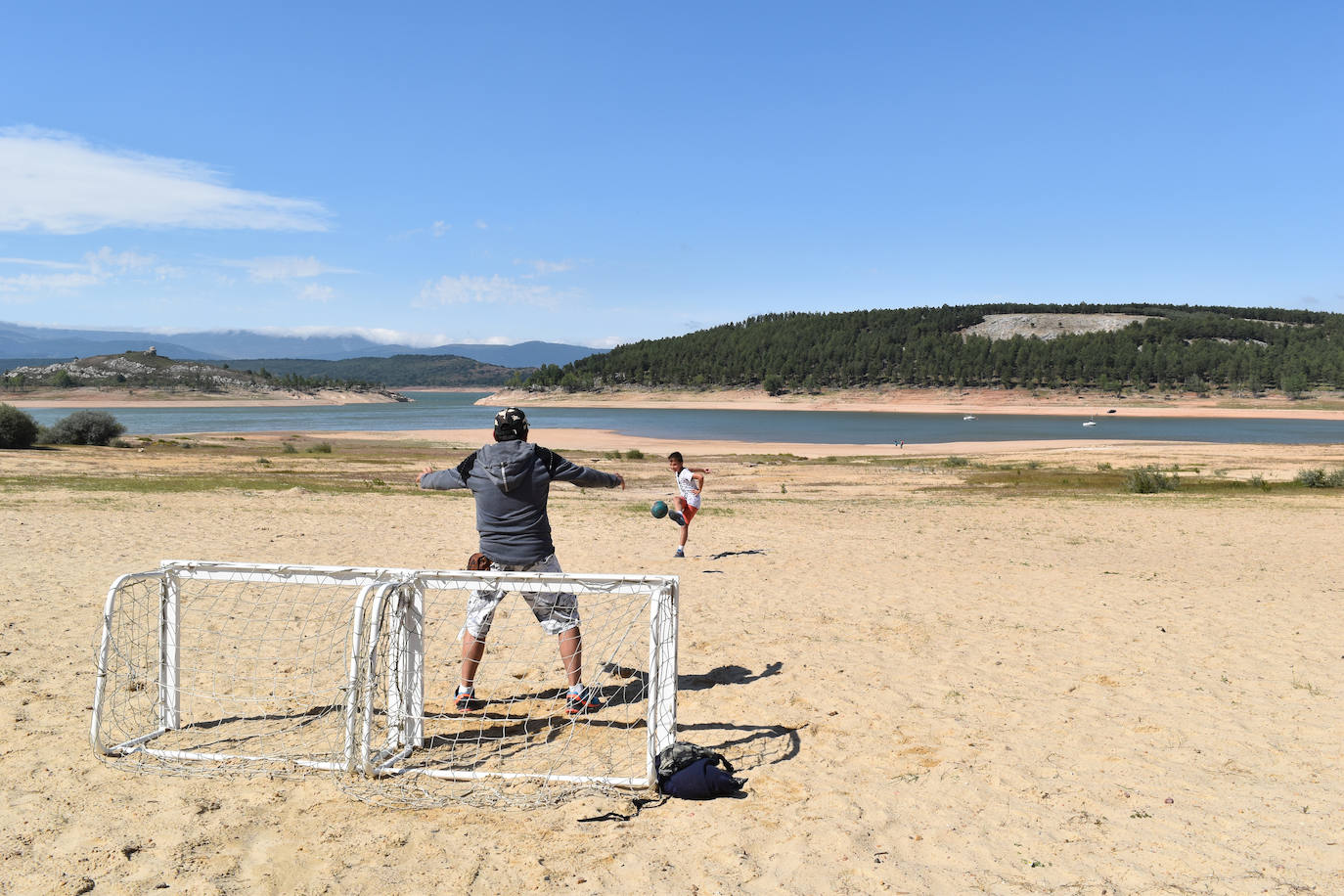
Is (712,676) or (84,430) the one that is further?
(84,430)

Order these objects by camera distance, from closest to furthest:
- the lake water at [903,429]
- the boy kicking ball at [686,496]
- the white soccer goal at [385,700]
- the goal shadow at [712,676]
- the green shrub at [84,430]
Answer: the white soccer goal at [385,700] < the goal shadow at [712,676] < the boy kicking ball at [686,496] < the green shrub at [84,430] < the lake water at [903,429]

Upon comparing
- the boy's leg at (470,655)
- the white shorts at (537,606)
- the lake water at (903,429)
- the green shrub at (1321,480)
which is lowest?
the lake water at (903,429)

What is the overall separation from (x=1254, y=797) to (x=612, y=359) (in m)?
187

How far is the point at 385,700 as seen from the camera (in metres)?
5.75

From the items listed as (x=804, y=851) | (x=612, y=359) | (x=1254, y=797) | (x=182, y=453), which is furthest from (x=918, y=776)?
(x=612, y=359)

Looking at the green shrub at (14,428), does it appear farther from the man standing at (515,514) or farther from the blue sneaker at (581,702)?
the blue sneaker at (581,702)

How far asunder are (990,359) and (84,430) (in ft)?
456

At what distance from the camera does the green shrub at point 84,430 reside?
129 feet

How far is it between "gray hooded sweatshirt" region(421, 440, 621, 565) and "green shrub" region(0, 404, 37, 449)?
3628cm

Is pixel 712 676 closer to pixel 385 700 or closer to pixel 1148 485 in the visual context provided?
pixel 385 700

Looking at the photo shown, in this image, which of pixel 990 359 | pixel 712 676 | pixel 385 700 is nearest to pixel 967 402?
pixel 990 359

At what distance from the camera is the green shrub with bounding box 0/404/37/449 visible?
33.4 meters

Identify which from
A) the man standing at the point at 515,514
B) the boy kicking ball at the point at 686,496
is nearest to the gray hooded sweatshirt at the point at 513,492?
the man standing at the point at 515,514

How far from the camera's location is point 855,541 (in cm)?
1441
